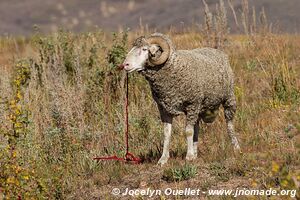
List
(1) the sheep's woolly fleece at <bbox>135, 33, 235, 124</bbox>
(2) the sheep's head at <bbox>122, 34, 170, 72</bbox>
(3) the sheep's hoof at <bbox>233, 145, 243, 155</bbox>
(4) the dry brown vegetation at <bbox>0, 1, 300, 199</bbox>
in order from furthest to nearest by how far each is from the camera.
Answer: (3) the sheep's hoof at <bbox>233, 145, 243, 155</bbox>
(1) the sheep's woolly fleece at <bbox>135, 33, 235, 124</bbox>
(2) the sheep's head at <bbox>122, 34, 170, 72</bbox>
(4) the dry brown vegetation at <bbox>0, 1, 300, 199</bbox>

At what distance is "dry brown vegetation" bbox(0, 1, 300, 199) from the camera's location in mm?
6223

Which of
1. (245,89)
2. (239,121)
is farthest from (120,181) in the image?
(245,89)

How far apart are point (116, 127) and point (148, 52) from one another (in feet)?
10.2

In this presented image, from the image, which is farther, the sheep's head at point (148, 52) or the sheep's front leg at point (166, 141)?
the sheep's front leg at point (166, 141)

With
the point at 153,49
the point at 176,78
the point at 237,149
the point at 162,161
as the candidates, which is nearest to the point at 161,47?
the point at 153,49

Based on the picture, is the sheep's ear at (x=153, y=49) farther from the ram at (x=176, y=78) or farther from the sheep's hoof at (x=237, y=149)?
the sheep's hoof at (x=237, y=149)

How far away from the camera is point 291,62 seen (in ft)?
43.4

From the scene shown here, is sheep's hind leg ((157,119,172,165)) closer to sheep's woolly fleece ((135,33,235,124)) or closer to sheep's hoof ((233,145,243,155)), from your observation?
sheep's woolly fleece ((135,33,235,124))

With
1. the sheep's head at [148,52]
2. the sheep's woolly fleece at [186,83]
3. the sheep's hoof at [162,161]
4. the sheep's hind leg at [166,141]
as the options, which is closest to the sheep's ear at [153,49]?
the sheep's head at [148,52]

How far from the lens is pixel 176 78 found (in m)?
6.80

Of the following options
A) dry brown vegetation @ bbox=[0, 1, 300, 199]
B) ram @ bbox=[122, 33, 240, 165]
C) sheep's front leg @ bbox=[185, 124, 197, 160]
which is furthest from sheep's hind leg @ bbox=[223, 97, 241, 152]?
sheep's front leg @ bbox=[185, 124, 197, 160]

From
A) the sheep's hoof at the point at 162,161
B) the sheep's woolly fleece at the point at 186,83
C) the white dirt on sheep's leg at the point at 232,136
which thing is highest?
the sheep's woolly fleece at the point at 186,83

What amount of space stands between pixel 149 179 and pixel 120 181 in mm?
478

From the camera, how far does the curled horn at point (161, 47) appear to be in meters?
6.65
